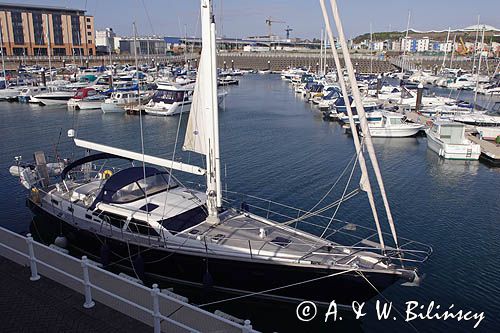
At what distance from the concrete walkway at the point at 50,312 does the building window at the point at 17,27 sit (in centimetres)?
14394

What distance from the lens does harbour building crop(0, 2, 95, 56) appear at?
131375 millimetres

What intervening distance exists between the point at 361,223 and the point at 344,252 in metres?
9.08

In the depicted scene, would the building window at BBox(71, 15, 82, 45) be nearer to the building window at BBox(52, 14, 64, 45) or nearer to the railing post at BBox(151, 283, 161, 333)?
the building window at BBox(52, 14, 64, 45)

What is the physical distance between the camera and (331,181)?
31312 mm

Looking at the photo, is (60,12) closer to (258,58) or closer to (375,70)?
(258,58)

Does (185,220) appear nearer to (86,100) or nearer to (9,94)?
(86,100)

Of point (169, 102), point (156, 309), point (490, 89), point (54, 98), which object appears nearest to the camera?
point (156, 309)

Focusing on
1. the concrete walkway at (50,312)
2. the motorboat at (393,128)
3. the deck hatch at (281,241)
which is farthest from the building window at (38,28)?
the concrete walkway at (50,312)

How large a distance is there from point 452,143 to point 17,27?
135 meters

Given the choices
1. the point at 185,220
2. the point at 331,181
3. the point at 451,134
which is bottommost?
the point at 331,181

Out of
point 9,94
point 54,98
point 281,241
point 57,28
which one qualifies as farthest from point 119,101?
point 57,28

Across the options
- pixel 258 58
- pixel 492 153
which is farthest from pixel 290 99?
pixel 258 58

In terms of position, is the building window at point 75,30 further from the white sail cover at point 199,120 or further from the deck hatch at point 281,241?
the deck hatch at point 281,241

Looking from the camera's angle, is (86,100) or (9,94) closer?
(86,100)
